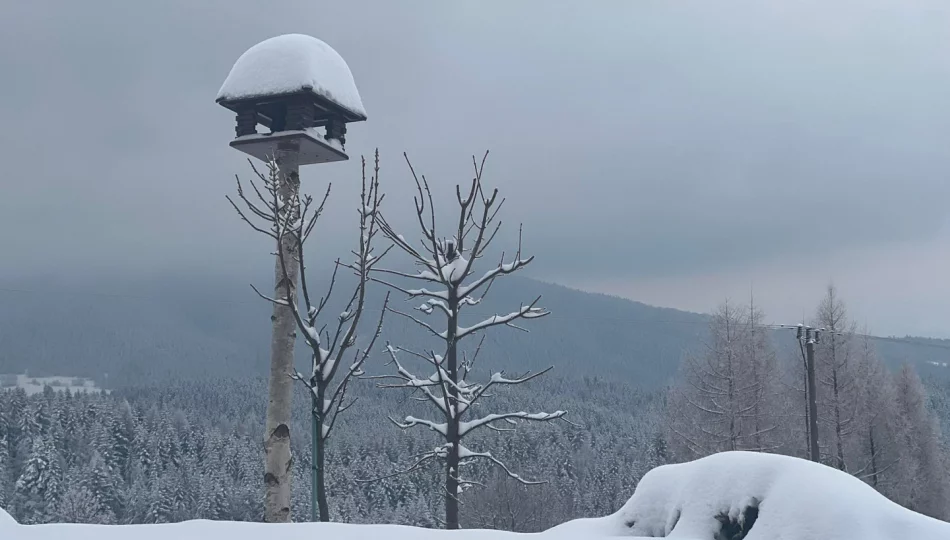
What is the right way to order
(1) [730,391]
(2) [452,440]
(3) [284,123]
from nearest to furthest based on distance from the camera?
(2) [452,440] < (3) [284,123] < (1) [730,391]

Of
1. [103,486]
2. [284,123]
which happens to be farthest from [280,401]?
[103,486]

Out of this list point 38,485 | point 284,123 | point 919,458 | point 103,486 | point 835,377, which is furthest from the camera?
point 103,486

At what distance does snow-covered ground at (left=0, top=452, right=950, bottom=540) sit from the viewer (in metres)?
3.61

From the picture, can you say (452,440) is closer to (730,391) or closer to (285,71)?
(285,71)

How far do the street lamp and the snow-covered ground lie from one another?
2.32 meters

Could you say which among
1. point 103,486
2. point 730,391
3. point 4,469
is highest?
point 730,391

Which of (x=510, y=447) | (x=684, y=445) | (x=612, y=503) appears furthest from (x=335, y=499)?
(x=684, y=445)

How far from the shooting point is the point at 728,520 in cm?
422

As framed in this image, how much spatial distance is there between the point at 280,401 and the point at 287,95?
290cm

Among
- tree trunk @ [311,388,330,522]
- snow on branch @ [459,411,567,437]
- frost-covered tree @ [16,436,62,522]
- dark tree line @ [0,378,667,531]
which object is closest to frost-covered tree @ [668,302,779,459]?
dark tree line @ [0,378,667,531]

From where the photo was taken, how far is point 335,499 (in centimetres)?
4994

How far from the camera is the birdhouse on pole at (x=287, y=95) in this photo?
6.85 m

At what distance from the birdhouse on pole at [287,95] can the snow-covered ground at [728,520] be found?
4.00 meters

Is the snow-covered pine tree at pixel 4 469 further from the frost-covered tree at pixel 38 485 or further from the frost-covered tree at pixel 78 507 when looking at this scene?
the frost-covered tree at pixel 78 507
